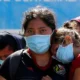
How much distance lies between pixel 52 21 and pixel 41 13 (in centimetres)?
12

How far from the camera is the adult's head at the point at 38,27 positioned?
9.65 ft

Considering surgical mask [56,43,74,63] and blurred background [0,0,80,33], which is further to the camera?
blurred background [0,0,80,33]

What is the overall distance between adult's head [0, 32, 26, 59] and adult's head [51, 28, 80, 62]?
541mm

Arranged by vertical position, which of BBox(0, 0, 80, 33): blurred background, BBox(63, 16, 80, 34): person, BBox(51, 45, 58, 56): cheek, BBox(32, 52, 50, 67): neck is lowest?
BBox(0, 0, 80, 33): blurred background

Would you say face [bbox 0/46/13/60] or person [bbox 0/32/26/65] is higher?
person [bbox 0/32/26/65]

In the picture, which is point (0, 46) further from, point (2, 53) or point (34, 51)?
point (34, 51)

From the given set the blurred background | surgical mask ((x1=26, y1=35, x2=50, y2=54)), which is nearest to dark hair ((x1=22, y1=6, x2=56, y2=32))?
surgical mask ((x1=26, y1=35, x2=50, y2=54))

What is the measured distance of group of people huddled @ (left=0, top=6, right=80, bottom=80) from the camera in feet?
9.36

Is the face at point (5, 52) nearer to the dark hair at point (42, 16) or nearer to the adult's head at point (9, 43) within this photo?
the adult's head at point (9, 43)

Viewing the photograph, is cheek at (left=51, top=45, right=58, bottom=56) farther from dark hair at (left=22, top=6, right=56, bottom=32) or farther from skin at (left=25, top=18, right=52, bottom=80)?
dark hair at (left=22, top=6, right=56, bottom=32)

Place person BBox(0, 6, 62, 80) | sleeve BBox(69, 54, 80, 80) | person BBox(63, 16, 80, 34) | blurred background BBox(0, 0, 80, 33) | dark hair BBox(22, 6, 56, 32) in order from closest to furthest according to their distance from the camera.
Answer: sleeve BBox(69, 54, 80, 80) < person BBox(0, 6, 62, 80) < dark hair BBox(22, 6, 56, 32) < person BBox(63, 16, 80, 34) < blurred background BBox(0, 0, 80, 33)

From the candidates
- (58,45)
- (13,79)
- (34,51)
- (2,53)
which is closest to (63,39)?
(58,45)

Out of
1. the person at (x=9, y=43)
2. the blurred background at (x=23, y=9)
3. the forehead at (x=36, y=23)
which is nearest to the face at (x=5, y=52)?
the person at (x=9, y=43)

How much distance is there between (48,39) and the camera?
2.99 m
